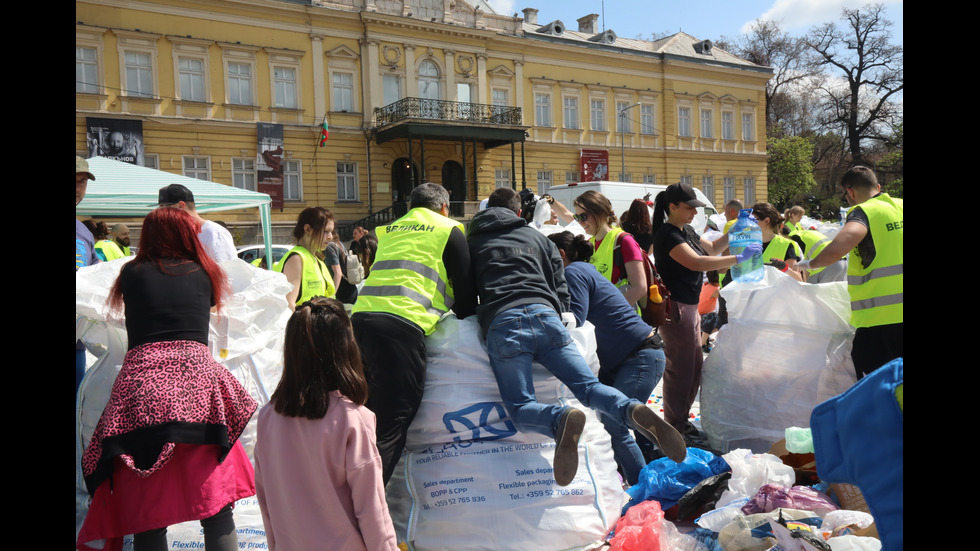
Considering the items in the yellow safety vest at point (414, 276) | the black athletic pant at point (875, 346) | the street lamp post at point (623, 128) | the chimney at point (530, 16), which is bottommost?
the black athletic pant at point (875, 346)

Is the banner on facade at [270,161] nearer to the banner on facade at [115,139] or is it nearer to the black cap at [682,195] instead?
the banner on facade at [115,139]

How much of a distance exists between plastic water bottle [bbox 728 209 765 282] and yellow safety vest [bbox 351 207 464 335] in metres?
2.56

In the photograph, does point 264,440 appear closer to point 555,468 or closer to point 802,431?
point 555,468

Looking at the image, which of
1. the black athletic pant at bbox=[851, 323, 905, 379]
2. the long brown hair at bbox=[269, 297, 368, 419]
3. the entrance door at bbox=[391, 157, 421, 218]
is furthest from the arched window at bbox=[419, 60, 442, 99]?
the long brown hair at bbox=[269, 297, 368, 419]

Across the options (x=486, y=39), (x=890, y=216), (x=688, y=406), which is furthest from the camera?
(x=486, y=39)

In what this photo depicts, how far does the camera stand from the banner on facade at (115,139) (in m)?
21.6

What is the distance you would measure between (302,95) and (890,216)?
23.7 m

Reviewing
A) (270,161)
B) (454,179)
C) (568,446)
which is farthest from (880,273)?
(454,179)

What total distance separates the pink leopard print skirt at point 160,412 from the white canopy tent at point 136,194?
5419 mm

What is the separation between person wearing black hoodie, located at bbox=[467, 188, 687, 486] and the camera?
109 inches

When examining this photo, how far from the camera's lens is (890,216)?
12.9 ft

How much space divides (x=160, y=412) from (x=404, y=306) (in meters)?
1.05

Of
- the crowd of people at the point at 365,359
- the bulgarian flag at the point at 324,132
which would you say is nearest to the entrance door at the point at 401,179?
the bulgarian flag at the point at 324,132

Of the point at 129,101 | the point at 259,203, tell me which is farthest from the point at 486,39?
the point at 259,203
